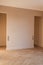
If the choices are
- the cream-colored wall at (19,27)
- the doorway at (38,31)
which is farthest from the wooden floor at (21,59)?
the doorway at (38,31)

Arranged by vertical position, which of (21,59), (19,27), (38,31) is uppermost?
(19,27)

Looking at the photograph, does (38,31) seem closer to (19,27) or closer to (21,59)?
(19,27)

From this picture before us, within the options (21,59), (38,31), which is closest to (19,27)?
(38,31)

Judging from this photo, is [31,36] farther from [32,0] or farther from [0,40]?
[32,0]

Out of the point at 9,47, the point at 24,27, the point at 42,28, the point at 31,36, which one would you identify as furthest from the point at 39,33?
the point at 9,47

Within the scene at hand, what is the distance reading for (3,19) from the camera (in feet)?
26.0

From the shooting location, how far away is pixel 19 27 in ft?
22.5

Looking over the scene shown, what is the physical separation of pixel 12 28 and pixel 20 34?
665 mm

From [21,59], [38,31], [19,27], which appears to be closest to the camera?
[21,59]

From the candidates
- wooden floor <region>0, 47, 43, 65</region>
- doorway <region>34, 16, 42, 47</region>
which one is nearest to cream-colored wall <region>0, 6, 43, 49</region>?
doorway <region>34, 16, 42, 47</region>

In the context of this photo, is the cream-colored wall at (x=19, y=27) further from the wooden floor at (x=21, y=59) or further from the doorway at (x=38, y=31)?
the wooden floor at (x=21, y=59)

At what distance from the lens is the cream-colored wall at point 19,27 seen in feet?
21.5

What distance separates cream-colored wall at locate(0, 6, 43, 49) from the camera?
6.55 m

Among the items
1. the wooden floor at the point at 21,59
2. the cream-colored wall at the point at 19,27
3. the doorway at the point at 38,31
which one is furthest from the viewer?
the doorway at the point at 38,31
